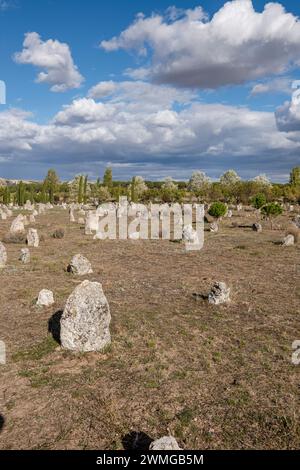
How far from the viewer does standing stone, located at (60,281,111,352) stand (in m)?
9.20

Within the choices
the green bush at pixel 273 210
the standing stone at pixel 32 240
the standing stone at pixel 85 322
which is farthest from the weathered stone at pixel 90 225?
the standing stone at pixel 85 322

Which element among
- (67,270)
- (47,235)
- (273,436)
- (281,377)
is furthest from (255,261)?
(47,235)

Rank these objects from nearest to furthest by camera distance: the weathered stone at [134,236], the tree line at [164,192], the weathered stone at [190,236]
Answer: the weathered stone at [190,236] < the weathered stone at [134,236] < the tree line at [164,192]

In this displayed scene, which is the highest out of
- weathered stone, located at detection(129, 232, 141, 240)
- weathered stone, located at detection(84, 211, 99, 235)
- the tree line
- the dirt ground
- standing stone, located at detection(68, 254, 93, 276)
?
the tree line

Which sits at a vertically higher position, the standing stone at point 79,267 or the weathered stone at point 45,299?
the standing stone at point 79,267

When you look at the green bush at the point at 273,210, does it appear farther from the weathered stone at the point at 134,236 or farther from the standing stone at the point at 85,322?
the standing stone at the point at 85,322

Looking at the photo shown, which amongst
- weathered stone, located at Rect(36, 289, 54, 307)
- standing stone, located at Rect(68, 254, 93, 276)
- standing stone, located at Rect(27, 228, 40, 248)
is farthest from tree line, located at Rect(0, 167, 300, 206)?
weathered stone, located at Rect(36, 289, 54, 307)

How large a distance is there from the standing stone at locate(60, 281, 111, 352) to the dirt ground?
0.28m

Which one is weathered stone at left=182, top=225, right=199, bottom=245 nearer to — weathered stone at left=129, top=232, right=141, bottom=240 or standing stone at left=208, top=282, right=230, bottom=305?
weathered stone at left=129, top=232, right=141, bottom=240

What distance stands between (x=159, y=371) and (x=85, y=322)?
7.25 ft

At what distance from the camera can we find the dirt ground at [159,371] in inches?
248

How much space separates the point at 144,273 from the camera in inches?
690

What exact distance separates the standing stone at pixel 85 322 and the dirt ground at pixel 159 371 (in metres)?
0.28
